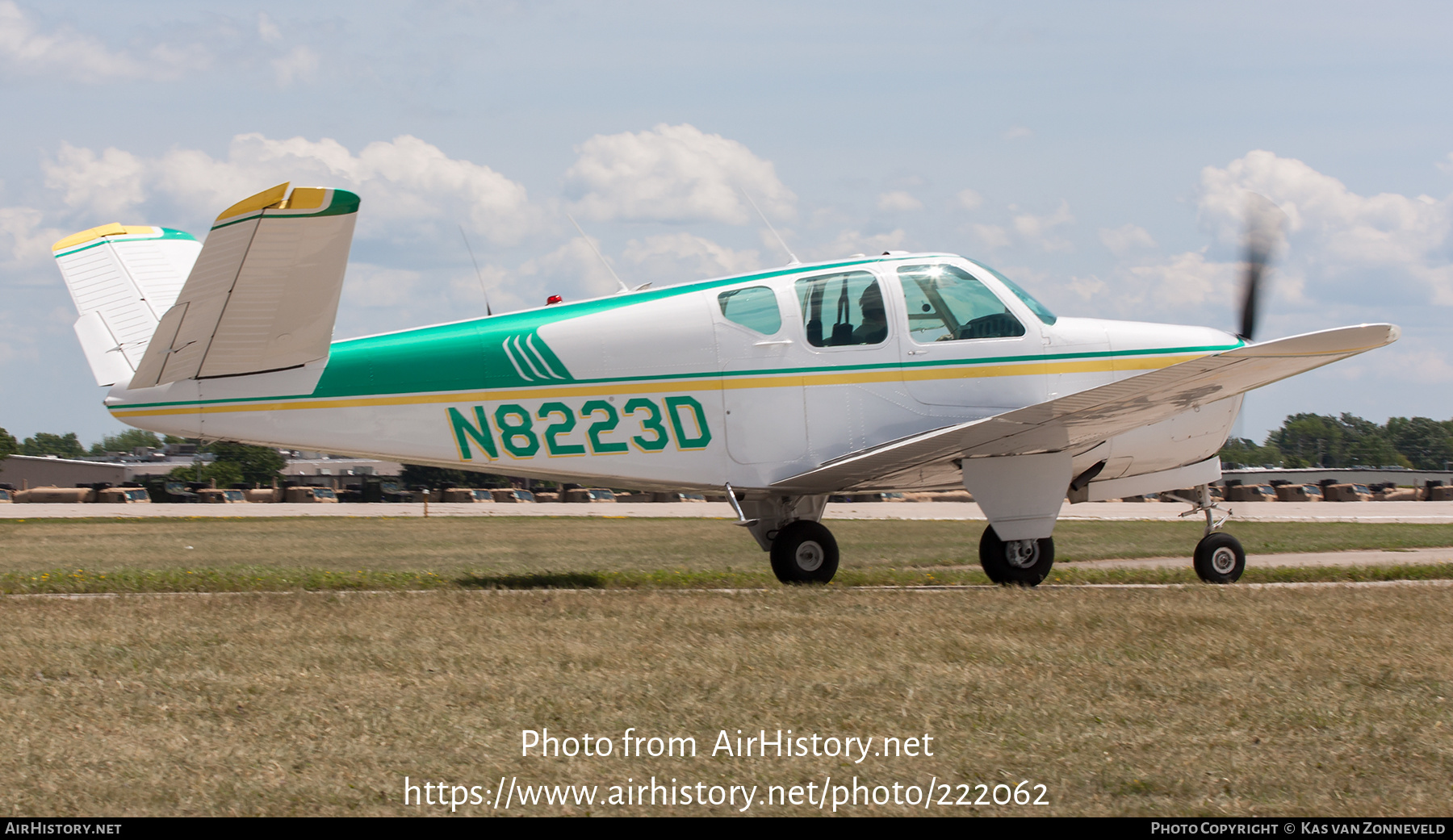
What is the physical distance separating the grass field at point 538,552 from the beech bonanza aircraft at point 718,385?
54.1 inches

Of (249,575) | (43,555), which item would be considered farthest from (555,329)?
(43,555)

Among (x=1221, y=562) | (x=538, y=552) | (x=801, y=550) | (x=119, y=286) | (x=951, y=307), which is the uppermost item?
(x=119, y=286)

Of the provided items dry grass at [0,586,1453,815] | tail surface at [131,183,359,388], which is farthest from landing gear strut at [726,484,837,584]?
tail surface at [131,183,359,388]

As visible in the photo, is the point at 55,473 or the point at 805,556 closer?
the point at 805,556

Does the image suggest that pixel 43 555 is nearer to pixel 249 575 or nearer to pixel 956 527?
pixel 249 575

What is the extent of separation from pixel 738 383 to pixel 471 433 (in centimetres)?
246

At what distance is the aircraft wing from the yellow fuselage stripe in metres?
0.57

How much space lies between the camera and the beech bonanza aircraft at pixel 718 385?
10203mm

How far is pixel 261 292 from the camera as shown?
31.5 ft

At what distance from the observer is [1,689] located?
6.02m

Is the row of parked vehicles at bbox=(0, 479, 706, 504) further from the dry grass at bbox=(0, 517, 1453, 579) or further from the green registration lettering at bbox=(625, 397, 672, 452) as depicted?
the green registration lettering at bbox=(625, 397, 672, 452)

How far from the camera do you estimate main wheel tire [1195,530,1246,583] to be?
11320 millimetres

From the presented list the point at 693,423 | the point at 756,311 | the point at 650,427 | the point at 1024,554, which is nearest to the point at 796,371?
the point at 756,311

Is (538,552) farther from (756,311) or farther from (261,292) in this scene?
(261,292)
